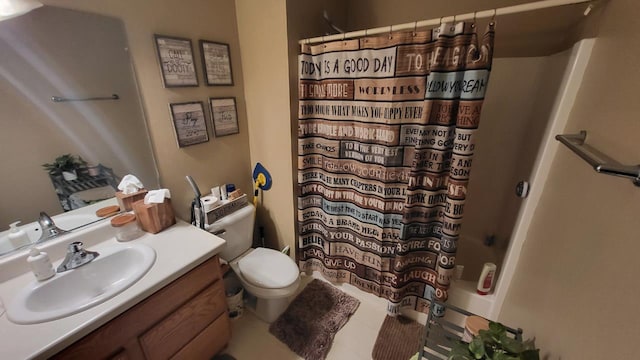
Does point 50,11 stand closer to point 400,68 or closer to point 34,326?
point 34,326

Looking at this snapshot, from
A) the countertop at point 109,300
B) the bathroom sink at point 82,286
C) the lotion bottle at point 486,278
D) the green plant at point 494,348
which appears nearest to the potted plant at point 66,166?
the countertop at point 109,300

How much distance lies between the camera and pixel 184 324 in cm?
108

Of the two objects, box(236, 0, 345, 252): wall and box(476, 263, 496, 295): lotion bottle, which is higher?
box(236, 0, 345, 252): wall

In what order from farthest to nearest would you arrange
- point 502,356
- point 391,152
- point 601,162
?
1. point 391,152
2. point 502,356
3. point 601,162

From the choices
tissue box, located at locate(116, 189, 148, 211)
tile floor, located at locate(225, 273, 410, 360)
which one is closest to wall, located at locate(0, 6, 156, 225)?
tissue box, located at locate(116, 189, 148, 211)

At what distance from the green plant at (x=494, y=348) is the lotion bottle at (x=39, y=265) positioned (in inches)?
64.1

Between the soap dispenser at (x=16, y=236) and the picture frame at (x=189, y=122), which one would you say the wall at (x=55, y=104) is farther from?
the picture frame at (x=189, y=122)

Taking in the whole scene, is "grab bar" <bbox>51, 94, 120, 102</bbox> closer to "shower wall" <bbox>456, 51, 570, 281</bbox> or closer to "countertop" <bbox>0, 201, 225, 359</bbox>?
"countertop" <bbox>0, 201, 225, 359</bbox>

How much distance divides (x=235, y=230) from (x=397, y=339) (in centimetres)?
127

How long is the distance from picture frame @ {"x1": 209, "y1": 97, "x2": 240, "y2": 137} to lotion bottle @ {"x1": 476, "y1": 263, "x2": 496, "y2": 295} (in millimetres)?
1835

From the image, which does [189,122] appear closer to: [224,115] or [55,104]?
[224,115]

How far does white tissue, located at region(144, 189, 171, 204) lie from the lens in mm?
1235

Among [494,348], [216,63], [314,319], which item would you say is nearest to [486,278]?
[494,348]

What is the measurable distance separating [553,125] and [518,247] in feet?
2.01
